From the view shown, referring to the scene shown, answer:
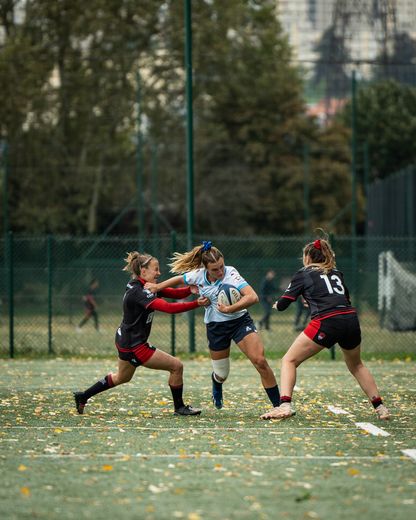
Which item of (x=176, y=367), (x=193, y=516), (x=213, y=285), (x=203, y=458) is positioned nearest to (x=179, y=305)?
(x=213, y=285)

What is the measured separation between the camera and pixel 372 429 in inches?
388

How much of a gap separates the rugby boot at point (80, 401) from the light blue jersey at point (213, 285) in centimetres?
147

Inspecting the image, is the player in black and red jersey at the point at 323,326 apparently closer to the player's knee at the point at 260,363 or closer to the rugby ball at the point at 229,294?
the player's knee at the point at 260,363

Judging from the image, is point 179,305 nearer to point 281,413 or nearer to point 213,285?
point 213,285

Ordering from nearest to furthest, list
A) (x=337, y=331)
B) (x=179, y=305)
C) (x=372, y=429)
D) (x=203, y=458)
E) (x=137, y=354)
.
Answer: (x=203, y=458)
(x=372, y=429)
(x=179, y=305)
(x=337, y=331)
(x=137, y=354)

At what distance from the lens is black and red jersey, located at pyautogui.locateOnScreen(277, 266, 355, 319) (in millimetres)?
10430

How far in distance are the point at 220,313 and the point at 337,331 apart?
3.85ft

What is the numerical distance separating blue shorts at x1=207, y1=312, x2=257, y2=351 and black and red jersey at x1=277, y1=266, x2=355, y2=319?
628 mm

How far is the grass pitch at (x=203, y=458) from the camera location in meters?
6.52

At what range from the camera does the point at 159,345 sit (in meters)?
20.8

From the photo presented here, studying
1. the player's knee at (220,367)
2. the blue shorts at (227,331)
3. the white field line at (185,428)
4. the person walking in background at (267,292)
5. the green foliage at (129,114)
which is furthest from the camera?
the green foliage at (129,114)

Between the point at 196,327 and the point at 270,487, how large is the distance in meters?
14.2

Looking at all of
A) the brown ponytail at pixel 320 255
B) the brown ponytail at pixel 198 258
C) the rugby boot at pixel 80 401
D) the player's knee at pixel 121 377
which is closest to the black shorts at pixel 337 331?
the brown ponytail at pixel 320 255

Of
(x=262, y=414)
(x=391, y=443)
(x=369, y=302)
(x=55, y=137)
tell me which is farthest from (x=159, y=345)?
(x=55, y=137)
